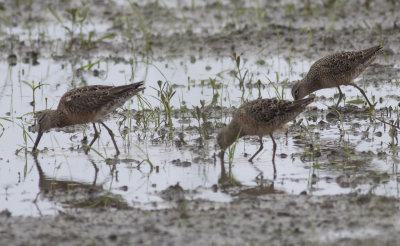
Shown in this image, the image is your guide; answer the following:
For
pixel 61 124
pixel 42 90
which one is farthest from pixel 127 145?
pixel 42 90

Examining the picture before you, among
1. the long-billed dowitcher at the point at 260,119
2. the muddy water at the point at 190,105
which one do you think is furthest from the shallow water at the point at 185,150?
the long-billed dowitcher at the point at 260,119

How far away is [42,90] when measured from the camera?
326 inches

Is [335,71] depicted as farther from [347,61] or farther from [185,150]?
[185,150]

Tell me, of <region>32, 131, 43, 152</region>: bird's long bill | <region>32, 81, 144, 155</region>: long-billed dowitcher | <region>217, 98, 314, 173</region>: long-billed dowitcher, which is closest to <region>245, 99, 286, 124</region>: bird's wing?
<region>217, 98, 314, 173</region>: long-billed dowitcher

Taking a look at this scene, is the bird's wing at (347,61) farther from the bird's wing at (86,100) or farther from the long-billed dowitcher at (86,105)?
the bird's wing at (86,100)

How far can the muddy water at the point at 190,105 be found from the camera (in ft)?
17.5

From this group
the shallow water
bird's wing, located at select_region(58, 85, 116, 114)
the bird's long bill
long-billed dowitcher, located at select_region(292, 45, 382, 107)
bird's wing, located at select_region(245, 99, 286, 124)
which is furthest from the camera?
long-billed dowitcher, located at select_region(292, 45, 382, 107)

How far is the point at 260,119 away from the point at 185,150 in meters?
0.78

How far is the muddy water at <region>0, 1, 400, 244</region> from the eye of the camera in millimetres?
5328

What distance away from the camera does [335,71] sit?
7570mm

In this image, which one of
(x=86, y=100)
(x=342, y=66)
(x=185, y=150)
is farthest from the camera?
(x=342, y=66)

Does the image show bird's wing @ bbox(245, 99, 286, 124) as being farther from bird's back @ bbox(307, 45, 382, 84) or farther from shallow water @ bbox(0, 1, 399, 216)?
bird's back @ bbox(307, 45, 382, 84)

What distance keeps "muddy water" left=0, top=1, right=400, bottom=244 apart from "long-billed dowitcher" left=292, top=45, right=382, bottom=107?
0.86 feet

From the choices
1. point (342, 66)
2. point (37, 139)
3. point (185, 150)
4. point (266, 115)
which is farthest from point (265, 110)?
point (37, 139)
